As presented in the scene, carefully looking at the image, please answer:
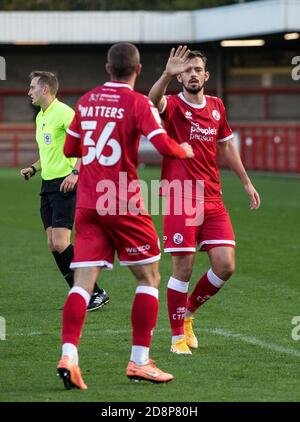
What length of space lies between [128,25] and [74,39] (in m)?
1.93

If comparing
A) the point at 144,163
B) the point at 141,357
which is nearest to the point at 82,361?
the point at 141,357

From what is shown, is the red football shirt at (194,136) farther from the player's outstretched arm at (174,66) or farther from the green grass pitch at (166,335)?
the green grass pitch at (166,335)

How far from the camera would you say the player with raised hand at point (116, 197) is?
7059mm

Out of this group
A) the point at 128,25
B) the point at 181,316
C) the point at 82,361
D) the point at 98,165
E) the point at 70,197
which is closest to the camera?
the point at 98,165

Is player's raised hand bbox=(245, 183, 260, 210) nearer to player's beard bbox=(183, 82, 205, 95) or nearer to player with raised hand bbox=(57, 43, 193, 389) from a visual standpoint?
player's beard bbox=(183, 82, 205, 95)

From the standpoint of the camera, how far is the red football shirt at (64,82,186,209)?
7035 mm

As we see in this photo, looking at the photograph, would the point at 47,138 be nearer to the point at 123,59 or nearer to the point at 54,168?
the point at 54,168

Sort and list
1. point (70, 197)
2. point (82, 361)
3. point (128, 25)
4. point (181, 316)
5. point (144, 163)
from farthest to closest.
Result: point (128, 25) → point (144, 163) → point (70, 197) → point (181, 316) → point (82, 361)

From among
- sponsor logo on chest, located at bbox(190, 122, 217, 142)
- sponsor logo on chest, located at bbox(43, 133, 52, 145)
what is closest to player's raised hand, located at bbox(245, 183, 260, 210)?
sponsor logo on chest, located at bbox(190, 122, 217, 142)

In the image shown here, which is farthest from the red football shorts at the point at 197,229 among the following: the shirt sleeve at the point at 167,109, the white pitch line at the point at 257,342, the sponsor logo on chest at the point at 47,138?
the sponsor logo on chest at the point at 47,138

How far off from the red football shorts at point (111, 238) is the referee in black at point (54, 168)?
11.2 ft

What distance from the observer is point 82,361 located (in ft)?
26.3

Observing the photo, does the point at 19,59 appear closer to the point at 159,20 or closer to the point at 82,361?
the point at 159,20

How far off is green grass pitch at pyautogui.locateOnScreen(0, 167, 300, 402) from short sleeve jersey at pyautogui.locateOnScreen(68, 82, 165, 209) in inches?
48.5
